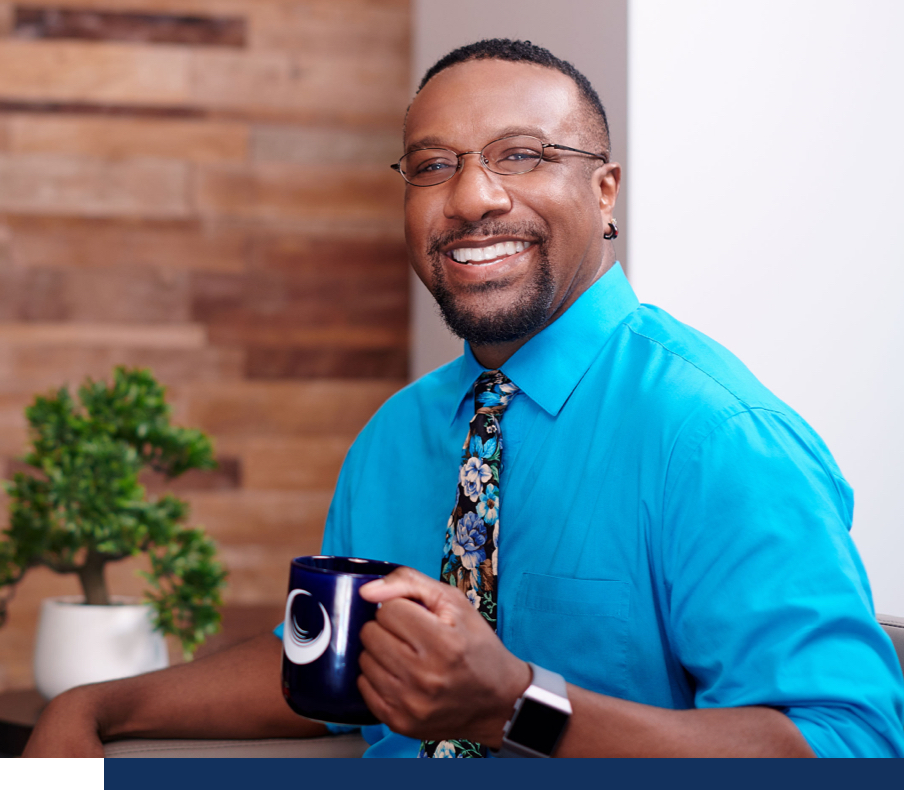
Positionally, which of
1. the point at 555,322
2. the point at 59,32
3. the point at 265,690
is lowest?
the point at 265,690

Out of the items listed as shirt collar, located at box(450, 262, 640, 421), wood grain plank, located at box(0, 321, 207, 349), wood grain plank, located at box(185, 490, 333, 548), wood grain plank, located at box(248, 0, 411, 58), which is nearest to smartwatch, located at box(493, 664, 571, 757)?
shirt collar, located at box(450, 262, 640, 421)

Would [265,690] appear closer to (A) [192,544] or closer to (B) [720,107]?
(A) [192,544]

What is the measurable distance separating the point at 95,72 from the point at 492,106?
5.69 feet

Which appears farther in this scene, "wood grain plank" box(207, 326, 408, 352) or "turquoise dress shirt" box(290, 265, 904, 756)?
"wood grain plank" box(207, 326, 408, 352)

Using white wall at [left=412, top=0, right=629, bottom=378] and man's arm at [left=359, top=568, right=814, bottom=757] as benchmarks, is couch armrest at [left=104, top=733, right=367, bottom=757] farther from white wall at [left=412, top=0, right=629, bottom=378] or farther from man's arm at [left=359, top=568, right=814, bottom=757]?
white wall at [left=412, top=0, right=629, bottom=378]

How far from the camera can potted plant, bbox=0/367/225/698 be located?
160 centimetres

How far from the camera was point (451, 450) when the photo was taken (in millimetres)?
1116

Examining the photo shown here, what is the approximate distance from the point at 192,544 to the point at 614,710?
1184mm

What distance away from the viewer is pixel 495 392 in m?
1.07

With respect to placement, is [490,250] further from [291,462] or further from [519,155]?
[291,462]

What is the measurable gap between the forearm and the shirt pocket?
0.59 ft

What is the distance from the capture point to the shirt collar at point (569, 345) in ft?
3.36

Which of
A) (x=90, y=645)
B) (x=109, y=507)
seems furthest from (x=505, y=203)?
(x=90, y=645)

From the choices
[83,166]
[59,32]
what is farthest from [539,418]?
[59,32]
